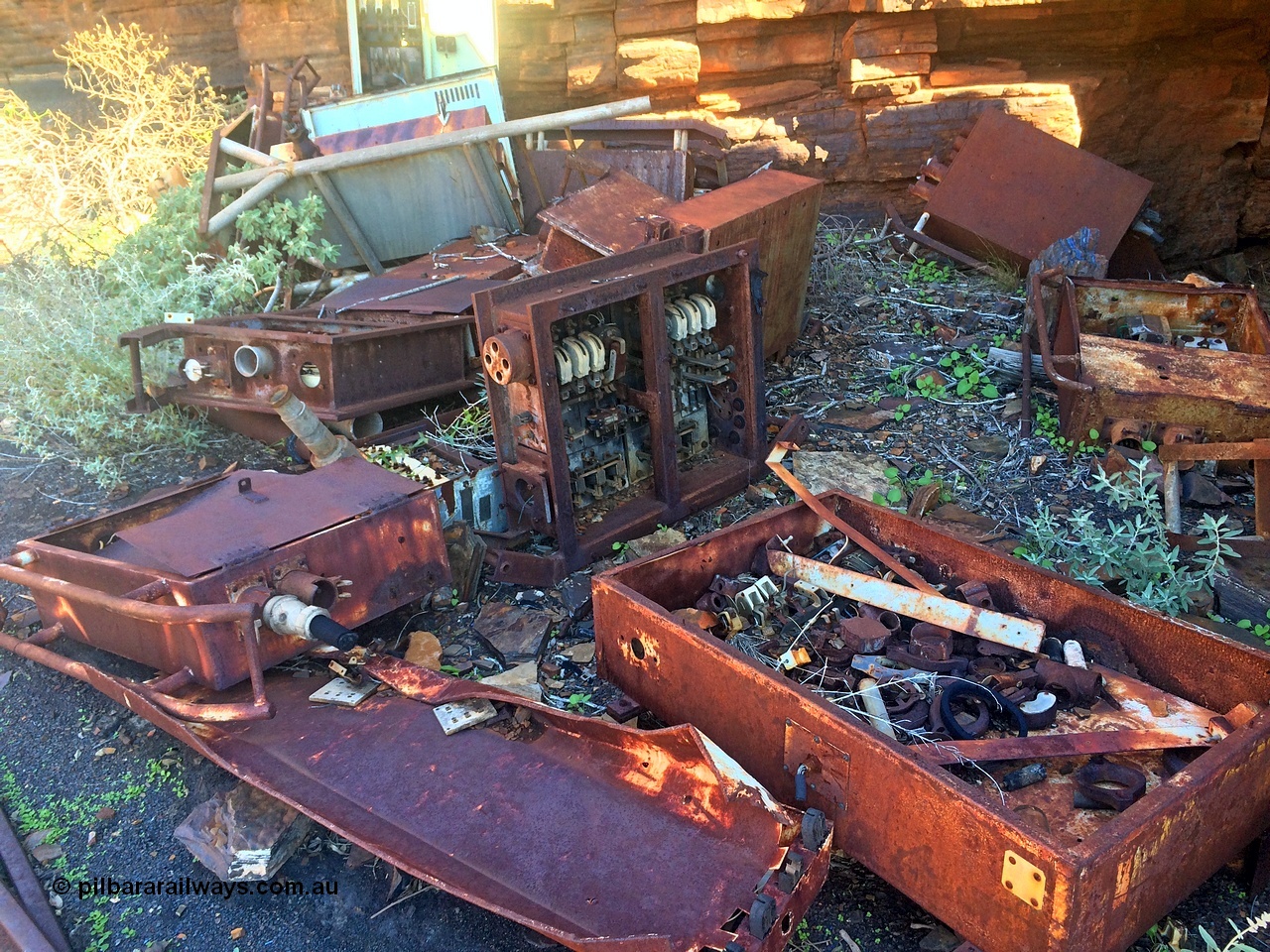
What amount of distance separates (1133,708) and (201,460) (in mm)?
5269

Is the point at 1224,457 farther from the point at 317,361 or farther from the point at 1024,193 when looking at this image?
the point at 317,361

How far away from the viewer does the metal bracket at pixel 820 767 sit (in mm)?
2703

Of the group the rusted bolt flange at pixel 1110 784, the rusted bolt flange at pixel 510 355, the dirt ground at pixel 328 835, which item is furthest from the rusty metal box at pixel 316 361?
the rusted bolt flange at pixel 1110 784

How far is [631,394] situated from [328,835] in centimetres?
254

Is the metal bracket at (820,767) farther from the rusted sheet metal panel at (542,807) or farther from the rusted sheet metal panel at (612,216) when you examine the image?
the rusted sheet metal panel at (612,216)

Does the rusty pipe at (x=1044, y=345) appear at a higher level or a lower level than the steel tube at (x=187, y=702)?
higher

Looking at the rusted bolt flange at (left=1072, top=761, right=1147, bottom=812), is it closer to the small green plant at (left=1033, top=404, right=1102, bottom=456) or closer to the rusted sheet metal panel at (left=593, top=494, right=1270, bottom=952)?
the rusted sheet metal panel at (left=593, top=494, right=1270, bottom=952)

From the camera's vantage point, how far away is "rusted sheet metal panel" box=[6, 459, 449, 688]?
3406mm

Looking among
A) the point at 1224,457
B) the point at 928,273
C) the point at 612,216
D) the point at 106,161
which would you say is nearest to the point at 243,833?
the point at 612,216

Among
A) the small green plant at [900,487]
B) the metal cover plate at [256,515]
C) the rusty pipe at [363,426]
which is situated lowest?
the small green plant at [900,487]

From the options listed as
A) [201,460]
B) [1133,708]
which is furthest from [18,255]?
[1133,708]

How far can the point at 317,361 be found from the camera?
5.29 metres

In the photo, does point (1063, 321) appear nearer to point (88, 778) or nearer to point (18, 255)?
point (88, 778)

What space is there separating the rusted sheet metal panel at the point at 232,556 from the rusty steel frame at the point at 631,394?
0.61 meters
